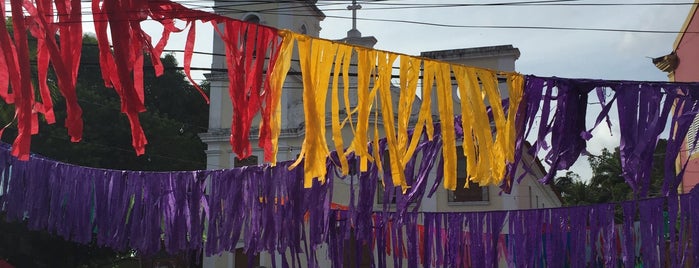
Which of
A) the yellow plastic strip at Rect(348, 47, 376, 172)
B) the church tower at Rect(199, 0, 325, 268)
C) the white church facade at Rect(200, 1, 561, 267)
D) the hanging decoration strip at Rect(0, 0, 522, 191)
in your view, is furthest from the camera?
the church tower at Rect(199, 0, 325, 268)

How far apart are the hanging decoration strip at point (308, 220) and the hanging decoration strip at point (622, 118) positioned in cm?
77

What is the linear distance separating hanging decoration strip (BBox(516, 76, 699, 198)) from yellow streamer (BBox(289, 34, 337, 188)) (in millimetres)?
1380

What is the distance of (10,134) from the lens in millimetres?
15891

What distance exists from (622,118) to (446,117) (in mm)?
1194

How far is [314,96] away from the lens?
4.45 m

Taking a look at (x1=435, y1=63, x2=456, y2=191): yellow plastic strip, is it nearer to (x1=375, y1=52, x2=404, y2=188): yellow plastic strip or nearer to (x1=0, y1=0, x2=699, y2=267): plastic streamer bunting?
(x1=0, y1=0, x2=699, y2=267): plastic streamer bunting

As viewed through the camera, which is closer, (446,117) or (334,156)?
(446,117)

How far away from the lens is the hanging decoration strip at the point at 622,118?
4.75 meters

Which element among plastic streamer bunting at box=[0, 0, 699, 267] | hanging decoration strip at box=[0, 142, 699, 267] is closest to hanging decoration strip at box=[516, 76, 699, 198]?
plastic streamer bunting at box=[0, 0, 699, 267]

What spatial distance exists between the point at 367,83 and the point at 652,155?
197 centimetres

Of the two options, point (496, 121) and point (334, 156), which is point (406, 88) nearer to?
point (496, 121)

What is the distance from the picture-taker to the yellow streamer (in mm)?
4387

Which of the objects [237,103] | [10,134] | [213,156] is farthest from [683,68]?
[10,134]

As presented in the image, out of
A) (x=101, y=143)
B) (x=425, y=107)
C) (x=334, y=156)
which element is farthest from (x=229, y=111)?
(x=425, y=107)
